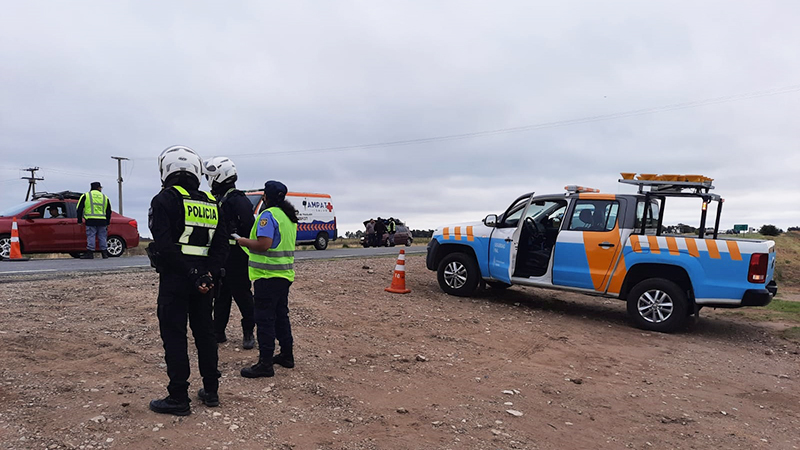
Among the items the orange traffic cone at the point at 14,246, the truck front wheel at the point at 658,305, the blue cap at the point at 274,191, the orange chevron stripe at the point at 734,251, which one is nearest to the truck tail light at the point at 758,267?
the orange chevron stripe at the point at 734,251

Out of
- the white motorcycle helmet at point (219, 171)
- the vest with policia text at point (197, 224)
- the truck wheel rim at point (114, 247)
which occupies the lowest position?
the truck wheel rim at point (114, 247)

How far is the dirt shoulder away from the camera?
3.63 metres

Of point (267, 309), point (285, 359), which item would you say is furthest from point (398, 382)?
point (267, 309)

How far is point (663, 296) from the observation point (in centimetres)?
765

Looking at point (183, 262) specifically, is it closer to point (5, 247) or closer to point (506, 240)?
point (506, 240)

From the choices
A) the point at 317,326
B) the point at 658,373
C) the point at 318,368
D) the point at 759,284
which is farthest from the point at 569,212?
the point at 318,368

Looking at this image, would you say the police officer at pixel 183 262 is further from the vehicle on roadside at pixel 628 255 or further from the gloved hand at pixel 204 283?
the vehicle on roadside at pixel 628 255

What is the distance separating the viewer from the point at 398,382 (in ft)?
16.0

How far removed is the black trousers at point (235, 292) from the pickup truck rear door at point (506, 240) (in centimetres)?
475

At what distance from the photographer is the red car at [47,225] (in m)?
13.5

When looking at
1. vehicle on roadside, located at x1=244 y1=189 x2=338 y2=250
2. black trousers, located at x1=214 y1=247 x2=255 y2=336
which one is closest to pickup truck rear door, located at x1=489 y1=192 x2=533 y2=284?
black trousers, located at x1=214 y1=247 x2=255 y2=336

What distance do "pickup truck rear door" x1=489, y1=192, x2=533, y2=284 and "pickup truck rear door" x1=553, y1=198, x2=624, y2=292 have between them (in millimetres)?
732

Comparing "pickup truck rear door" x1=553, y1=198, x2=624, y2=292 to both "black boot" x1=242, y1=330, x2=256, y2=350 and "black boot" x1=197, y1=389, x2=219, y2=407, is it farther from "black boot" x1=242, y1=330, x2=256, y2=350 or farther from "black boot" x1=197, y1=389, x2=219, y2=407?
"black boot" x1=197, y1=389, x2=219, y2=407

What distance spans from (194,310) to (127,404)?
0.81 meters
